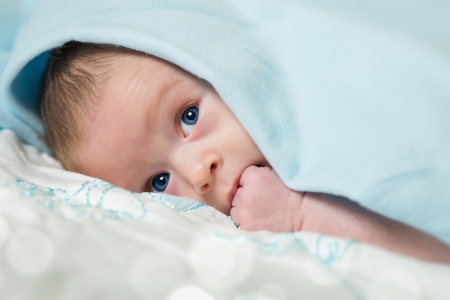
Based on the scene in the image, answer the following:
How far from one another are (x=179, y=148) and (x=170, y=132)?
0.15ft

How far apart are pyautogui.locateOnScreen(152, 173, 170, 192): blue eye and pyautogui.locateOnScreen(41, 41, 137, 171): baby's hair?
22cm

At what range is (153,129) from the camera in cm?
113

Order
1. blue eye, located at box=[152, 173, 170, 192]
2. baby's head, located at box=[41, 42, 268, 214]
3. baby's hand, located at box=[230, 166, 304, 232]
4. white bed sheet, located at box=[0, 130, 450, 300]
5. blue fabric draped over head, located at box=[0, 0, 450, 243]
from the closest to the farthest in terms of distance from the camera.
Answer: white bed sheet, located at box=[0, 130, 450, 300] < blue fabric draped over head, located at box=[0, 0, 450, 243] < baby's hand, located at box=[230, 166, 304, 232] < baby's head, located at box=[41, 42, 268, 214] < blue eye, located at box=[152, 173, 170, 192]

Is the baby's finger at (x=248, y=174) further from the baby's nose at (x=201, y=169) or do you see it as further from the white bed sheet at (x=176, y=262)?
the white bed sheet at (x=176, y=262)

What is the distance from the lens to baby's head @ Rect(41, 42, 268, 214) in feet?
3.54

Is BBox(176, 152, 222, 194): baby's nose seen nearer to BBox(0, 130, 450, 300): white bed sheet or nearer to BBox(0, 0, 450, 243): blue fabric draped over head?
BBox(0, 0, 450, 243): blue fabric draped over head

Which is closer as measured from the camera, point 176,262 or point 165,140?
point 176,262

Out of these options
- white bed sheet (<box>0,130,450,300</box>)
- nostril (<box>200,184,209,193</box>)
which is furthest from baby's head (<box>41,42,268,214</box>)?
white bed sheet (<box>0,130,450,300</box>)

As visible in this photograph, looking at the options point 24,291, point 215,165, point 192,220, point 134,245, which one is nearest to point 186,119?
point 215,165

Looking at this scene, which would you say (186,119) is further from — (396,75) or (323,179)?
(396,75)

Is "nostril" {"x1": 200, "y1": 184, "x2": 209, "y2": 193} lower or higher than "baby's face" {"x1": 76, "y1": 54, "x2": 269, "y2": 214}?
lower

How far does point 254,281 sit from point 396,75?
1.87 feet

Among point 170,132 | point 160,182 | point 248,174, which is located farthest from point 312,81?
point 160,182

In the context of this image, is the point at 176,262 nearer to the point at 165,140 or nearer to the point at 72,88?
the point at 165,140
